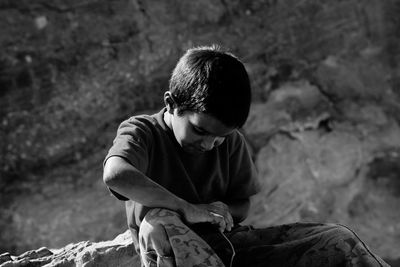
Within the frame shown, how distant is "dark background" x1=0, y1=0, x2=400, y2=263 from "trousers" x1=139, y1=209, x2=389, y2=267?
96.4 inches

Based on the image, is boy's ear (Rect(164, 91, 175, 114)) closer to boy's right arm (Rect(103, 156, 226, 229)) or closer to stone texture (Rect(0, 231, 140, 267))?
boy's right arm (Rect(103, 156, 226, 229))

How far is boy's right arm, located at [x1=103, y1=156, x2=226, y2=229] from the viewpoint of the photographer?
5.34 ft

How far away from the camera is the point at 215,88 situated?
5.50 ft

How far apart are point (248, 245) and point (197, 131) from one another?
0.35 meters

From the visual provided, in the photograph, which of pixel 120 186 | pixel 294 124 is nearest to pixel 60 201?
pixel 294 124

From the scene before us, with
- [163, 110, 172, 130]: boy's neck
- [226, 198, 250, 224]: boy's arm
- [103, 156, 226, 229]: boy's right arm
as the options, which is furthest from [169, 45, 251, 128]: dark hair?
[226, 198, 250, 224]: boy's arm

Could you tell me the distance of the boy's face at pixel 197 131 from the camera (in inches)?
66.8

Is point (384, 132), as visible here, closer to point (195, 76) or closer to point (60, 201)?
point (60, 201)

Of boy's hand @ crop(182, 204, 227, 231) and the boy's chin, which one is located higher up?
the boy's chin

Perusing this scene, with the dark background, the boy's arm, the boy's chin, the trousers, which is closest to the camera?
the trousers

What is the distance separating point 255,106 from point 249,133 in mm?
189

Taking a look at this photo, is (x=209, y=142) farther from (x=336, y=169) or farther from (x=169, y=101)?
(x=336, y=169)

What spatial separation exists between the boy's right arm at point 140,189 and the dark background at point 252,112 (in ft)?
8.38

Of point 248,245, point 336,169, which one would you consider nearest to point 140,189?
point 248,245
